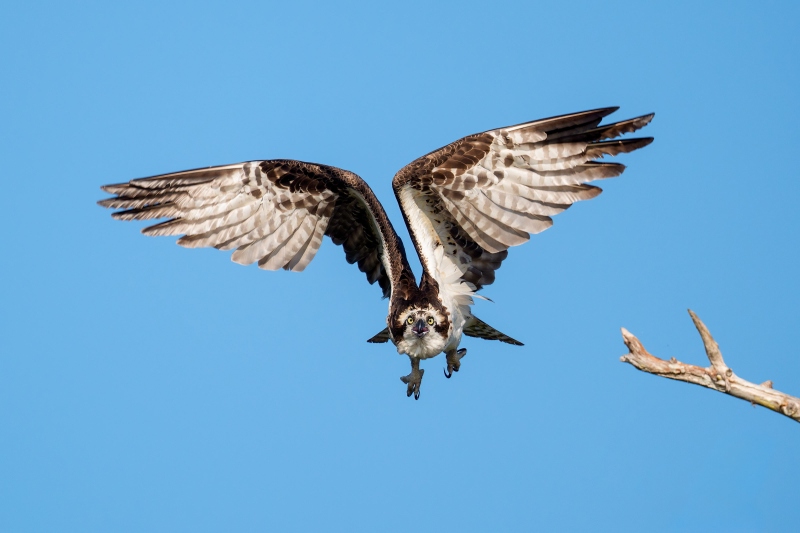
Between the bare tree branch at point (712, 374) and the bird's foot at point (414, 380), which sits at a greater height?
the bird's foot at point (414, 380)

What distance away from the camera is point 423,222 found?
10.8 metres

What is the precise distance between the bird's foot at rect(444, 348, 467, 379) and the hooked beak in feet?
4.30

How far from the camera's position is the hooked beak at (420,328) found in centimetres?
1023

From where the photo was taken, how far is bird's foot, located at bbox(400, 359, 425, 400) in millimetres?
11156

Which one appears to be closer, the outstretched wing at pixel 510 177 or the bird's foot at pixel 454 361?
the outstretched wing at pixel 510 177

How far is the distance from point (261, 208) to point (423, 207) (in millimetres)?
2117

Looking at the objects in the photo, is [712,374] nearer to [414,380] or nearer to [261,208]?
[414,380]

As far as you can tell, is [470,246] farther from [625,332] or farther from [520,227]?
[625,332]

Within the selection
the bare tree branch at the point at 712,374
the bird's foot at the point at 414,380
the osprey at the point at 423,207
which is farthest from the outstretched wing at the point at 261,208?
the bare tree branch at the point at 712,374

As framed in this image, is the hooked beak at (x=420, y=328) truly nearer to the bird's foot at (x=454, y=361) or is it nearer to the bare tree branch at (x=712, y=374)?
the bird's foot at (x=454, y=361)

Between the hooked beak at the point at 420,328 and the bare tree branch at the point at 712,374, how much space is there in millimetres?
3226

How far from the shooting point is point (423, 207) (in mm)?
10625

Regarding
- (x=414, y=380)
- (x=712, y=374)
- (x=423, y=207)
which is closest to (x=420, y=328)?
(x=414, y=380)

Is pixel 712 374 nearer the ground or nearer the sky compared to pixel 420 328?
nearer the ground
